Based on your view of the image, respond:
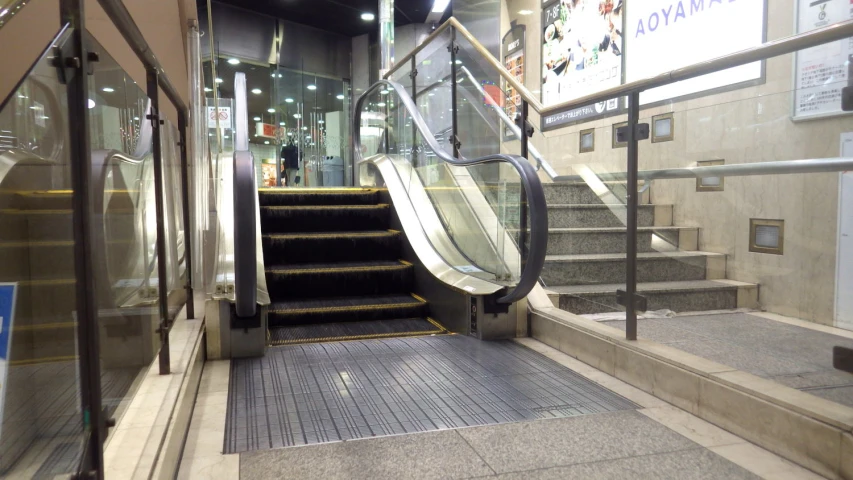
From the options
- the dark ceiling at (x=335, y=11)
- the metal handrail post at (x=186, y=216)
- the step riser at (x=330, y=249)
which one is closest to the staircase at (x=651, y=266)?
the step riser at (x=330, y=249)

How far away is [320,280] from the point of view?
4.25m

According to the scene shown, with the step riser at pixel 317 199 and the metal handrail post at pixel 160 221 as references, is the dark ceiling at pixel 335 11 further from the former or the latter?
the metal handrail post at pixel 160 221

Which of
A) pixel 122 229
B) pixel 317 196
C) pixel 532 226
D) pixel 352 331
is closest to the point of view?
pixel 122 229

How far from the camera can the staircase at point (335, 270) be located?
3.85 metres

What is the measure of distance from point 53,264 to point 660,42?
5.54 meters

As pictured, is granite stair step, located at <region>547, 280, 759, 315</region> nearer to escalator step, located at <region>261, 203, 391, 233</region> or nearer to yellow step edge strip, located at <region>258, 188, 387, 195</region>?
escalator step, located at <region>261, 203, 391, 233</region>

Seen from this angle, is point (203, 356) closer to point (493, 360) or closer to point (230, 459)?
point (230, 459)

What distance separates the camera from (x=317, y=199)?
524cm

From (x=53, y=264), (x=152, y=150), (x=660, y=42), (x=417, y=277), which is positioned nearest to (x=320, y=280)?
(x=417, y=277)

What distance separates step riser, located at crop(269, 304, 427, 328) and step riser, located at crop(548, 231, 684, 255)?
1.10m

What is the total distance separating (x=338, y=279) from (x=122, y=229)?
108 inches

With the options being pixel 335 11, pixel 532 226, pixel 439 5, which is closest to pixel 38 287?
pixel 532 226

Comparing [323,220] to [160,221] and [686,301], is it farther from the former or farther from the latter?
[686,301]

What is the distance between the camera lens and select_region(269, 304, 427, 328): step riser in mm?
3855
